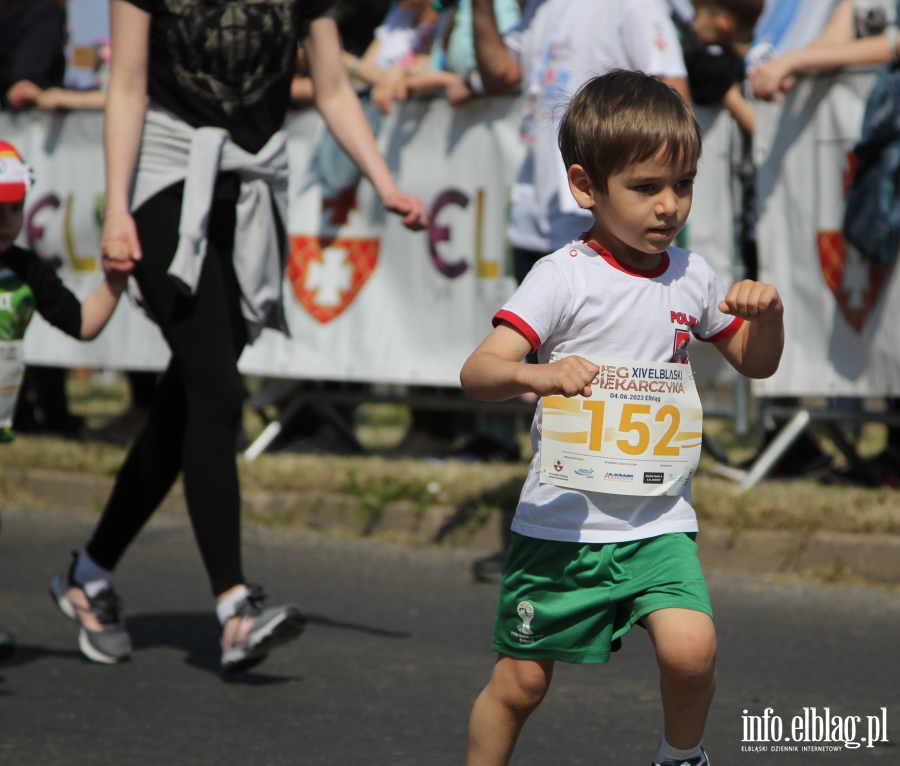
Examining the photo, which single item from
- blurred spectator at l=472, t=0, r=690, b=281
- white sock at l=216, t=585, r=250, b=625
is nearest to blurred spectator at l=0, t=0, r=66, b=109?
blurred spectator at l=472, t=0, r=690, b=281

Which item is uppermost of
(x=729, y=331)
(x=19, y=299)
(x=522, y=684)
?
(x=729, y=331)

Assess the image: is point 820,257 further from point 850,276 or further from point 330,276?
point 330,276

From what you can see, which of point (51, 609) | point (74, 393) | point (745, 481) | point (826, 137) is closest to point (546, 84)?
point (826, 137)

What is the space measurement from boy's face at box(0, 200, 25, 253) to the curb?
7.86 ft

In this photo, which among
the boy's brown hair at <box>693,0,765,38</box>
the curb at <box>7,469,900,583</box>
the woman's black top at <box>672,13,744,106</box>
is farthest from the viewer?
the boy's brown hair at <box>693,0,765,38</box>

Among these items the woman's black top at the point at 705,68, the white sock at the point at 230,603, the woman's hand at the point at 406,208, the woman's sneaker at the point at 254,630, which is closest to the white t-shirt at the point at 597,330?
the woman's sneaker at the point at 254,630

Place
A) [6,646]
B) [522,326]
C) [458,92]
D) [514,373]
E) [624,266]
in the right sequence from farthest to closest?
[458,92] < [6,646] < [624,266] < [522,326] < [514,373]

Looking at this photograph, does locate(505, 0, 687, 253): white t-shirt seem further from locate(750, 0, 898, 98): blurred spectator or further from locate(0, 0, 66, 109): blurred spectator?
locate(0, 0, 66, 109): blurred spectator

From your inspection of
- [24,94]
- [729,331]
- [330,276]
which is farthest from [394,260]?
[729,331]

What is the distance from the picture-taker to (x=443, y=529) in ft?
18.3

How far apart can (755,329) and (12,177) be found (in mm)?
2134

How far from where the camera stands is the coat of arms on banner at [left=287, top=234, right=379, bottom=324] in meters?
6.60

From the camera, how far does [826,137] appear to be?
18.3 feet

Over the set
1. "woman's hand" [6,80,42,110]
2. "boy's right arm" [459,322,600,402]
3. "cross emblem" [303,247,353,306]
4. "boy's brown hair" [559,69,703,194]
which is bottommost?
"cross emblem" [303,247,353,306]
